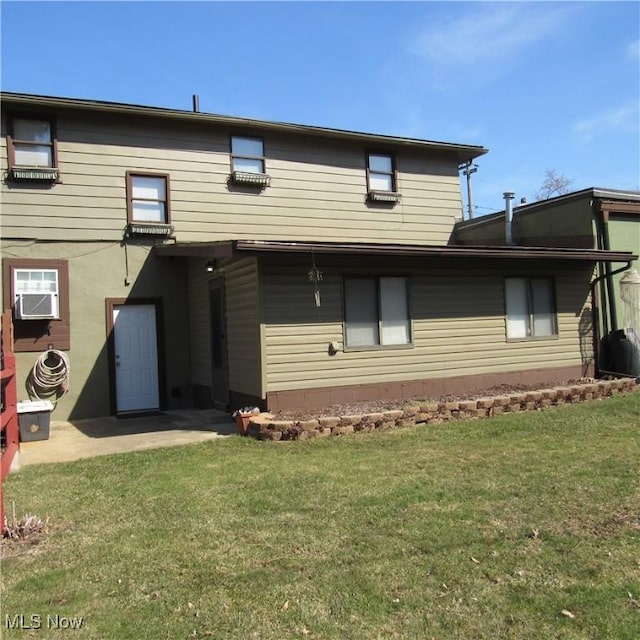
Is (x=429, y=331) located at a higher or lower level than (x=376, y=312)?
lower

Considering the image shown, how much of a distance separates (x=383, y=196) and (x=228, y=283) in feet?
17.2

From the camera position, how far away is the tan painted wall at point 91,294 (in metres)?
10.8

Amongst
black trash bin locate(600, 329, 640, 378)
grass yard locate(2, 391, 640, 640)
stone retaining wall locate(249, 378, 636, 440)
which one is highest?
black trash bin locate(600, 329, 640, 378)

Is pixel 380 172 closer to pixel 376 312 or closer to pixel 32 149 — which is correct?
pixel 376 312

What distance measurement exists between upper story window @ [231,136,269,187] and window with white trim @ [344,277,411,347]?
4.01 m

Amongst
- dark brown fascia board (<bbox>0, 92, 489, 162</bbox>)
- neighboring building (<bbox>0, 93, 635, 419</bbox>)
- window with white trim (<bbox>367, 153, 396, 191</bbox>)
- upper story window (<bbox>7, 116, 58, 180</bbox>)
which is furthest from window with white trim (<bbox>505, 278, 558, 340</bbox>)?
upper story window (<bbox>7, 116, 58, 180</bbox>)

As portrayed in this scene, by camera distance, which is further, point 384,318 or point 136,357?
point 136,357

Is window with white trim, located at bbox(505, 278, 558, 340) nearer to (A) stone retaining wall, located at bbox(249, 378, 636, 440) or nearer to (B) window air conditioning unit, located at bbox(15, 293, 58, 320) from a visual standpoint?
(A) stone retaining wall, located at bbox(249, 378, 636, 440)

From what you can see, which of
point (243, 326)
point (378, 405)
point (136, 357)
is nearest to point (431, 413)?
point (378, 405)

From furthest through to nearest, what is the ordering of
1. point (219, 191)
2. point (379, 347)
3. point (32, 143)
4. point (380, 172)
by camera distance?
point (380, 172) → point (219, 191) → point (32, 143) → point (379, 347)

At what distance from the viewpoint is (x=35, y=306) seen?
34.1 ft

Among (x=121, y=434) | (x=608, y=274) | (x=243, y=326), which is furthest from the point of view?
(x=608, y=274)

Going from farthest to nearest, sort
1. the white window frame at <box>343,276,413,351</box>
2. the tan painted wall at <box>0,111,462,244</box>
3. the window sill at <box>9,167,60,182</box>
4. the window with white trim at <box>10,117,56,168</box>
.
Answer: the tan painted wall at <box>0,111,462,244</box>
the window with white trim at <box>10,117,56,168</box>
the window sill at <box>9,167,60,182</box>
the white window frame at <box>343,276,413,351</box>

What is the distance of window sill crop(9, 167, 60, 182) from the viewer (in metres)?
10.4
